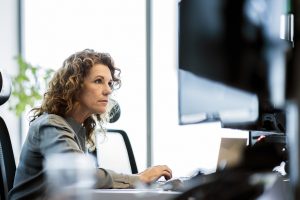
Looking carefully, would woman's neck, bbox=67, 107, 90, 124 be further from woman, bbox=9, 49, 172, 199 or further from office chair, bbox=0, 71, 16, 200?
office chair, bbox=0, 71, 16, 200

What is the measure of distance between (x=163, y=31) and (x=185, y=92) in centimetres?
306

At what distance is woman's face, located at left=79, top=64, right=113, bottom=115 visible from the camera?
208 centimetres

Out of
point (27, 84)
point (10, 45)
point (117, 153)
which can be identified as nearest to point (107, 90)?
point (117, 153)

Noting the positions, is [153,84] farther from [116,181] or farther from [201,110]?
[201,110]

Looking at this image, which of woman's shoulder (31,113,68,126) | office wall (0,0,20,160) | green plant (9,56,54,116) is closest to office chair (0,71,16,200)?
woman's shoulder (31,113,68,126)

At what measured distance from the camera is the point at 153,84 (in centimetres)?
427

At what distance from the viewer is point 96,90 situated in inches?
82.6

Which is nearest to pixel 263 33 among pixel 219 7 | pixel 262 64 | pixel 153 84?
pixel 262 64

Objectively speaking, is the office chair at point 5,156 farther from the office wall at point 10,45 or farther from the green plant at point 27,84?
the office wall at point 10,45

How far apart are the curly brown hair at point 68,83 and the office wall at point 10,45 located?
2.44m

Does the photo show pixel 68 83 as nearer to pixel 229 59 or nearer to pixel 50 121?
pixel 50 121

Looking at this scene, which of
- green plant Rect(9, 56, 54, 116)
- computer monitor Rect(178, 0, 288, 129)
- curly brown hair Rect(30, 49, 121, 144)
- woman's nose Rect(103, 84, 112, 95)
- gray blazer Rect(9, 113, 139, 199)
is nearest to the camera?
computer monitor Rect(178, 0, 288, 129)

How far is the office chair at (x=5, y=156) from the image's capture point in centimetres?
175

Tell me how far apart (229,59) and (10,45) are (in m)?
3.96
